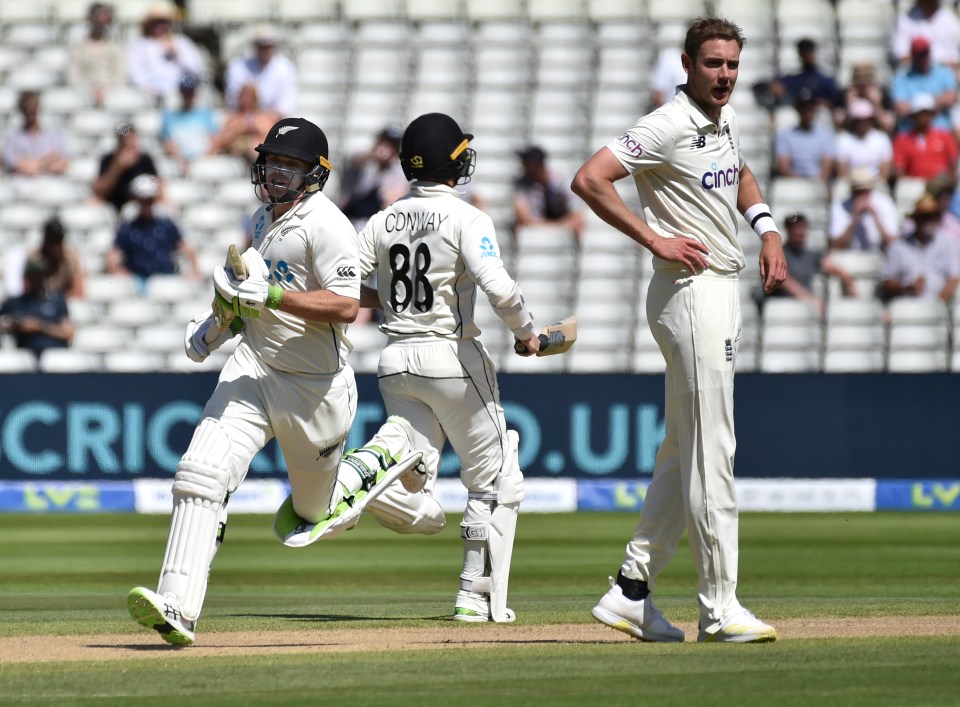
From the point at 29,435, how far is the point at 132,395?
0.83 m

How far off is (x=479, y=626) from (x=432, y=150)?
1.95 meters

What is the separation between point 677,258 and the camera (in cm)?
577

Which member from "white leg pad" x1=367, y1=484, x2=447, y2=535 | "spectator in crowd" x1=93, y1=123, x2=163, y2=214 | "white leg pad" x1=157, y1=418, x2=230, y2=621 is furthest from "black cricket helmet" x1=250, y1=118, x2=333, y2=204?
"spectator in crowd" x1=93, y1=123, x2=163, y2=214

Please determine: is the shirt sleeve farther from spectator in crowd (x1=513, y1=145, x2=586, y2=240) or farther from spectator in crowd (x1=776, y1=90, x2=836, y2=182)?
spectator in crowd (x1=776, y1=90, x2=836, y2=182)

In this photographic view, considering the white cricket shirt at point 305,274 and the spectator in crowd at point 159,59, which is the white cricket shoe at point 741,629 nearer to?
the white cricket shirt at point 305,274

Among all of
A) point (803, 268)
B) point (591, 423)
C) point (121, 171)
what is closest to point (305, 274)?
point (591, 423)

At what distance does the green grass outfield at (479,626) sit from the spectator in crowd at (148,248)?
2.79 metres

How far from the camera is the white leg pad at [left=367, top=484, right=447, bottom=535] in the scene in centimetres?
710

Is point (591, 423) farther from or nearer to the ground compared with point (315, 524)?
nearer to the ground

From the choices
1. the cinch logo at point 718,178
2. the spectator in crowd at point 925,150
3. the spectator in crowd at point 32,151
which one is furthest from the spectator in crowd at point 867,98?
the cinch logo at point 718,178

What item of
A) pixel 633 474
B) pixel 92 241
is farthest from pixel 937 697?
pixel 92 241

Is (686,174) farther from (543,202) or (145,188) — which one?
(543,202)

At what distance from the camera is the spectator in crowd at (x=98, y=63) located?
690 inches

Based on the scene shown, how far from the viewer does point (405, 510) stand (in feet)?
23.4
